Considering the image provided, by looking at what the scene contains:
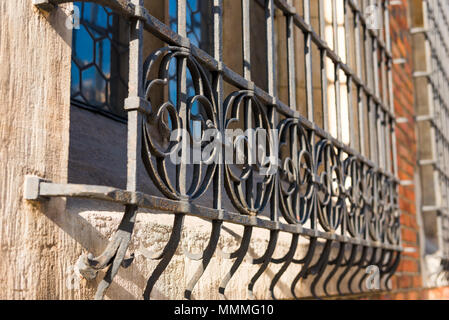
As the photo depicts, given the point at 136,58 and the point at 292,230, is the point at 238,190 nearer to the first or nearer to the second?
the point at 292,230

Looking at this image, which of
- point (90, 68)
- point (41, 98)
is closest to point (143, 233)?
point (41, 98)

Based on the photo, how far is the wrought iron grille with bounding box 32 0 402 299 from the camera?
92cm

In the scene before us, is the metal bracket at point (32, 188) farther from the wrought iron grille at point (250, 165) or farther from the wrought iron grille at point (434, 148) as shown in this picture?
the wrought iron grille at point (434, 148)

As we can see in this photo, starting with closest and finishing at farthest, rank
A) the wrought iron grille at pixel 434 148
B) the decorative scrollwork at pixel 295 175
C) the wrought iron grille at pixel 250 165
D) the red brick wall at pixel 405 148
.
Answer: the wrought iron grille at pixel 250 165, the decorative scrollwork at pixel 295 175, the red brick wall at pixel 405 148, the wrought iron grille at pixel 434 148

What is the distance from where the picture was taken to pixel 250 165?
50.1 inches

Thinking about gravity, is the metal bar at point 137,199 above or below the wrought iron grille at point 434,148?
below

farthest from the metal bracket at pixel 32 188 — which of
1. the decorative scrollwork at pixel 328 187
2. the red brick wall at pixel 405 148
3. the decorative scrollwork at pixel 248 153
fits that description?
the red brick wall at pixel 405 148

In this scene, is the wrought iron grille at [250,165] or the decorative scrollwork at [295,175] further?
the decorative scrollwork at [295,175]

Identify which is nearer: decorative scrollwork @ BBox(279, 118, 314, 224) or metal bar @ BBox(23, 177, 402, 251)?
metal bar @ BBox(23, 177, 402, 251)

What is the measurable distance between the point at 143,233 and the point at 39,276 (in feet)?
0.98

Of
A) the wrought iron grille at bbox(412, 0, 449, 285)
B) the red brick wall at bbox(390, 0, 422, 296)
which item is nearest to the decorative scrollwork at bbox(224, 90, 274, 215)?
the red brick wall at bbox(390, 0, 422, 296)

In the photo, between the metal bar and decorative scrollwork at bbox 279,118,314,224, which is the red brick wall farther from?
the metal bar

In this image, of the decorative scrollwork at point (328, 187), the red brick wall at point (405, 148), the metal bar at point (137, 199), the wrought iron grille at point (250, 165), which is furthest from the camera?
the red brick wall at point (405, 148)

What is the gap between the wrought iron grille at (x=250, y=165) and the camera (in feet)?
3.01
